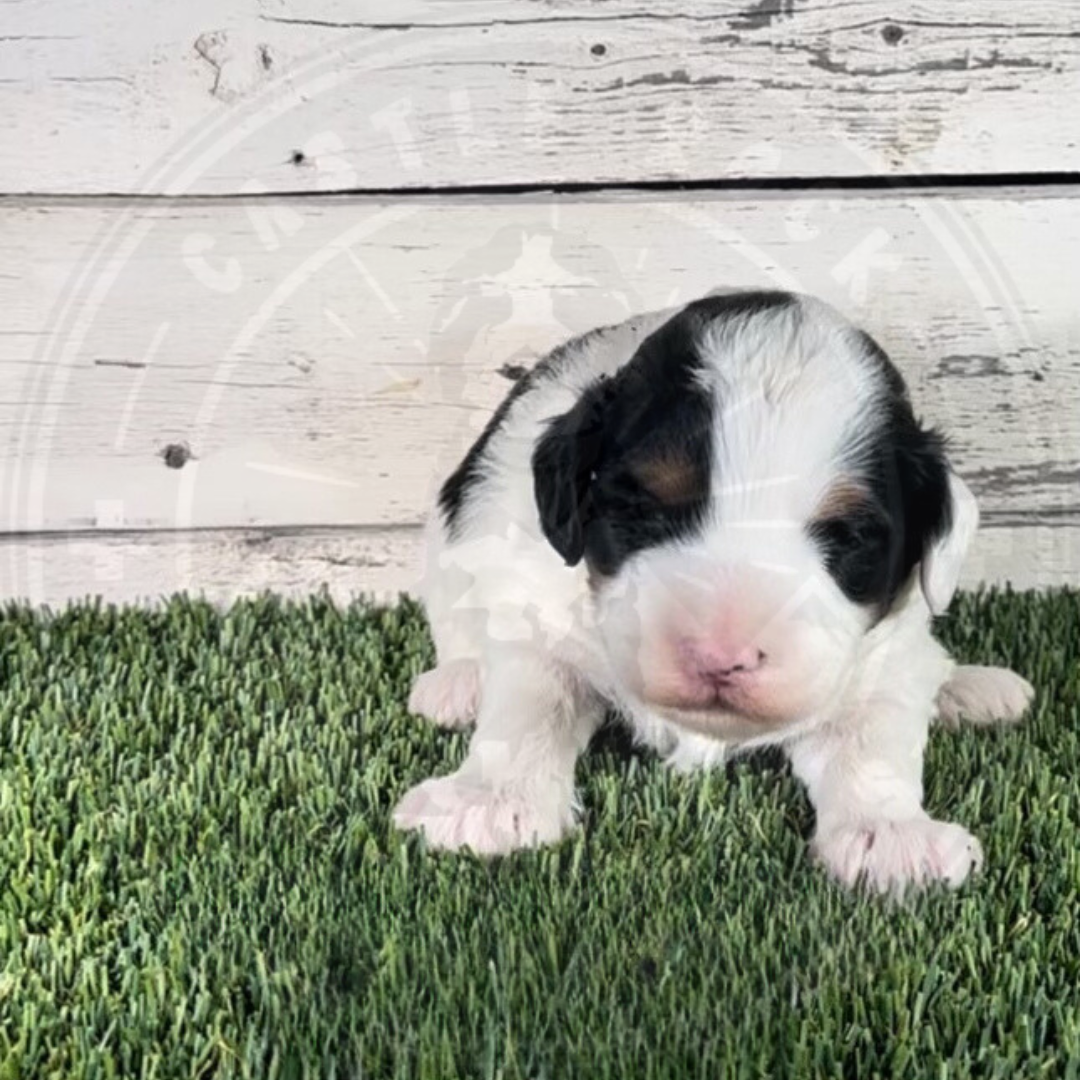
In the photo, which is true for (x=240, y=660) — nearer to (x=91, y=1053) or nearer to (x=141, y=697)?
(x=141, y=697)

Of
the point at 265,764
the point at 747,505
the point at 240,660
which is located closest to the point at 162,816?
the point at 265,764

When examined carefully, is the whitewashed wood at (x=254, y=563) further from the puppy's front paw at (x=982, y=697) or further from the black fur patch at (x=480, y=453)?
the puppy's front paw at (x=982, y=697)

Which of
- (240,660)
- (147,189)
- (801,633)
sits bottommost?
(240,660)

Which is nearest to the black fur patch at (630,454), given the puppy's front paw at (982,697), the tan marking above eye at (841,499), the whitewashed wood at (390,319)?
the tan marking above eye at (841,499)

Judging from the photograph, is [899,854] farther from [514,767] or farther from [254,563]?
[254,563]

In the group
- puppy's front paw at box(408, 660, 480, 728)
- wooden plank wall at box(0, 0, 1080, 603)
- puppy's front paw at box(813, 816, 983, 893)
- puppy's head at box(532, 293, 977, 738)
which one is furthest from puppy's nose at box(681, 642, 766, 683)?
wooden plank wall at box(0, 0, 1080, 603)
